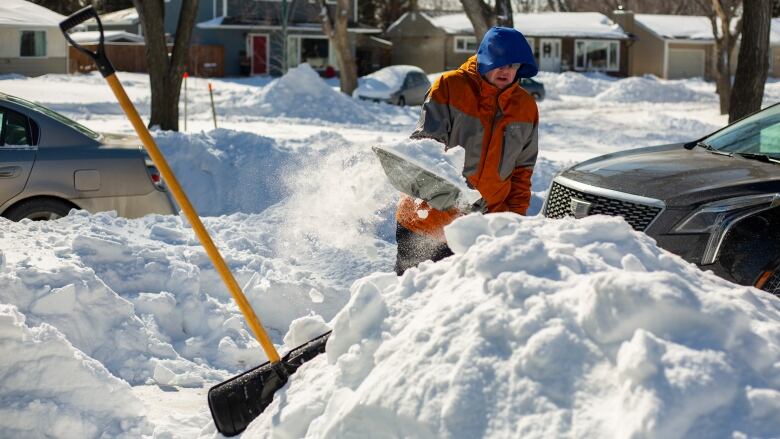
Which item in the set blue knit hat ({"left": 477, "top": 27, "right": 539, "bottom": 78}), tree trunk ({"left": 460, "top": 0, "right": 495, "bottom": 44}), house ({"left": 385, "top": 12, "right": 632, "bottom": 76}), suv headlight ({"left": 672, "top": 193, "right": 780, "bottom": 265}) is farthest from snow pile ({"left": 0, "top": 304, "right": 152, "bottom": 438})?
house ({"left": 385, "top": 12, "right": 632, "bottom": 76})

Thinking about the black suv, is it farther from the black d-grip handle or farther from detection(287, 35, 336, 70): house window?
detection(287, 35, 336, 70): house window

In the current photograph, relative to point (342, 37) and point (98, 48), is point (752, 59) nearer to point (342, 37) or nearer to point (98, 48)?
point (98, 48)

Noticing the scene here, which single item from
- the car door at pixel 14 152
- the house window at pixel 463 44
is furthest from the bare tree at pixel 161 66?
the house window at pixel 463 44

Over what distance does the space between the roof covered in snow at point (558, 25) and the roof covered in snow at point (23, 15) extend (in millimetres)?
20590

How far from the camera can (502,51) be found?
16.3 ft

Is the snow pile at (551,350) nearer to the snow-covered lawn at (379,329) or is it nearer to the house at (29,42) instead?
the snow-covered lawn at (379,329)

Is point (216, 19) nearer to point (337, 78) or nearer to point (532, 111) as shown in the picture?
point (337, 78)

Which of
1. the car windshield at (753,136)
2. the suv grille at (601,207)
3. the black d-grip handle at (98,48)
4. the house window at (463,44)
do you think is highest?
the house window at (463,44)

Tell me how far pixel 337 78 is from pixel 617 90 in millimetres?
13517

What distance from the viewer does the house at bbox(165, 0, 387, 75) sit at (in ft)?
161

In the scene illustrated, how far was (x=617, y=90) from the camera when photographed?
4350 cm

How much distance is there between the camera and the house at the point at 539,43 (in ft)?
A: 185

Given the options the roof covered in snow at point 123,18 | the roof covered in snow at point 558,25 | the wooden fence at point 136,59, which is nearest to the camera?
the wooden fence at point 136,59

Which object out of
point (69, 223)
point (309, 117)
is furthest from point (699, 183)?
point (309, 117)
